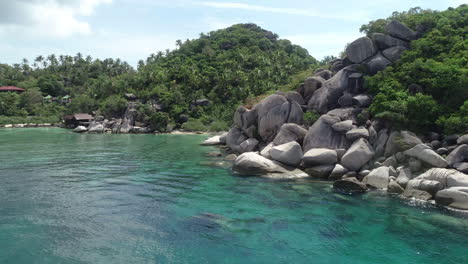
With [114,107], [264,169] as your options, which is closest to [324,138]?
[264,169]

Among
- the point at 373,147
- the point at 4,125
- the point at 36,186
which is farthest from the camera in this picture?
the point at 4,125

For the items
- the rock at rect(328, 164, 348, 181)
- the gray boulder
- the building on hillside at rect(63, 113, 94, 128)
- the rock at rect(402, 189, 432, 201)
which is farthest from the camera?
the building on hillside at rect(63, 113, 94, 128)

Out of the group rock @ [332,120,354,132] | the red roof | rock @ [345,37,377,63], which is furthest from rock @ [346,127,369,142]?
the red roof

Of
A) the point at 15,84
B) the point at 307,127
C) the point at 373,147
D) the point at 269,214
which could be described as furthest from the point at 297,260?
the point at 15,84

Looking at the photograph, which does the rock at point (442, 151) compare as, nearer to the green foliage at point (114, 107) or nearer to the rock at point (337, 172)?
the rock at point (337, 172)

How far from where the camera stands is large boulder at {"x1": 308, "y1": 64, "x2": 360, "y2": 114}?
27297 millimetres

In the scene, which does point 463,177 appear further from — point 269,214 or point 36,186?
point 36,186

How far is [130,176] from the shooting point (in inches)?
878

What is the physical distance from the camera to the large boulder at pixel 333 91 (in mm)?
27297

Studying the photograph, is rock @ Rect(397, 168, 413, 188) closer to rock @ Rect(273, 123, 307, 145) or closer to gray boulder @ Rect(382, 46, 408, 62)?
rock @ Rect(273, 123, 307, 145)

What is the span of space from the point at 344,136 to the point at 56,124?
264 ft

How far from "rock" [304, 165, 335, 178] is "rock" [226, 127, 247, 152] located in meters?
10.3

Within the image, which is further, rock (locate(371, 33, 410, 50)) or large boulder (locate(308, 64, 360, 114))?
rock (locate(371, 33, 410, 50))

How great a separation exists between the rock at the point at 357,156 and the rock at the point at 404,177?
7.68 ft
